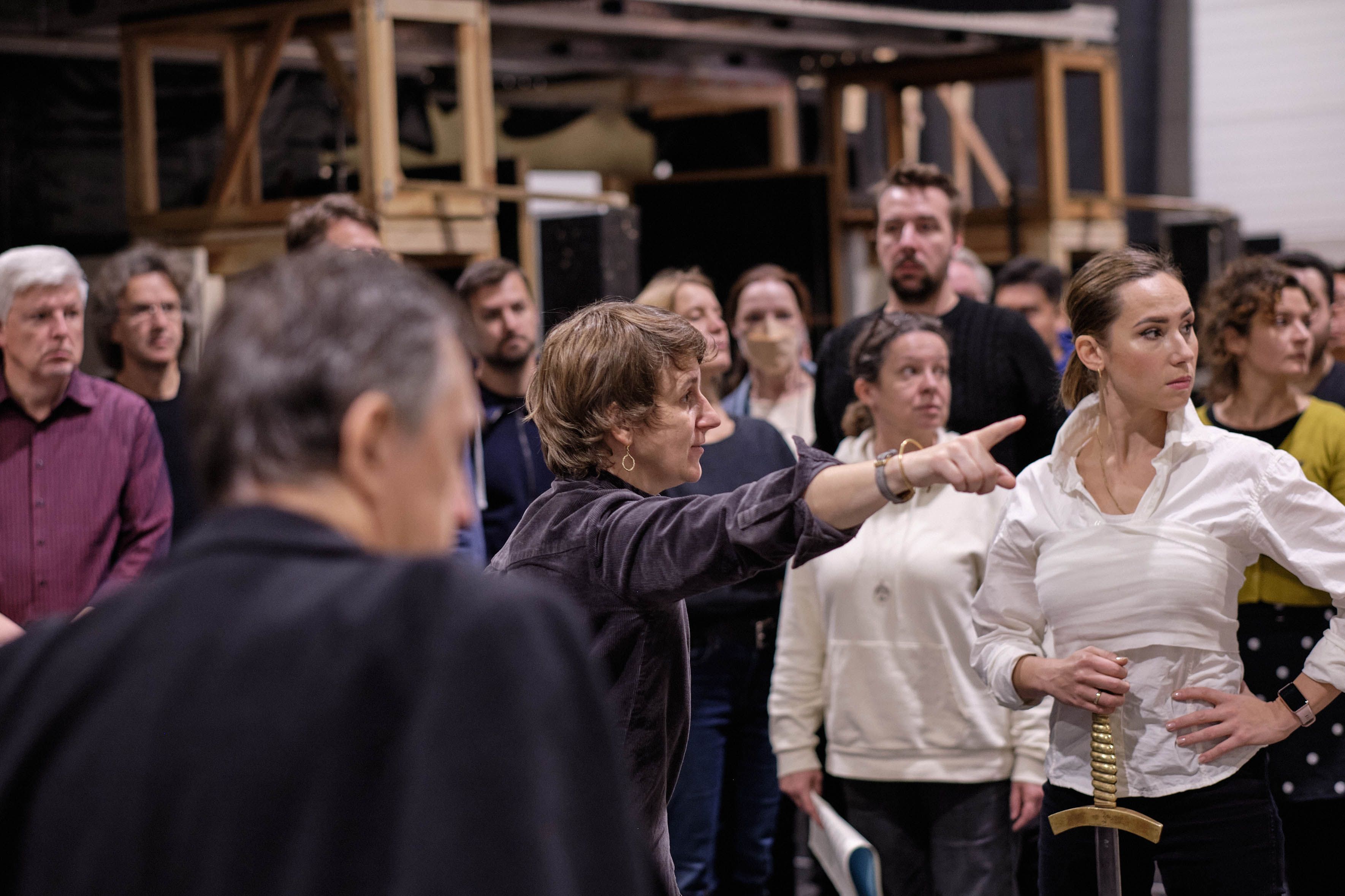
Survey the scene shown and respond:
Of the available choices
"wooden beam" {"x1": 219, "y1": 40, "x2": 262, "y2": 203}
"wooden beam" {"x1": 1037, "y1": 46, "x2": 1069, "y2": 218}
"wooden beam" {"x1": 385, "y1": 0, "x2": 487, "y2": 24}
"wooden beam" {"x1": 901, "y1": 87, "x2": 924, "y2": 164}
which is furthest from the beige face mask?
"wooden beam" {"x1": 901, "y1": 87, "x2": 924, "y2": 164}

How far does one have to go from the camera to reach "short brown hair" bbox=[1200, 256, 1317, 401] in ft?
10.6

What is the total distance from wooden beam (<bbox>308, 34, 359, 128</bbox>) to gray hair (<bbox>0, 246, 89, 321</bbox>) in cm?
208

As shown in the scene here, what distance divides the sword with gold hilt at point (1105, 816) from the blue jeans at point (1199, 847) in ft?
0.12

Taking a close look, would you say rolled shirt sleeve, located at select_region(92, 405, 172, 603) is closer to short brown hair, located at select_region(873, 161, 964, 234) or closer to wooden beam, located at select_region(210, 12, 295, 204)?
short brown hair, located at select_region(873, 161, 964, 234)

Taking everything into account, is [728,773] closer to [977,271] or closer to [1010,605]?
[1010,605]

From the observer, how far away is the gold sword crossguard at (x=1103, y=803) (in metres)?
2.17

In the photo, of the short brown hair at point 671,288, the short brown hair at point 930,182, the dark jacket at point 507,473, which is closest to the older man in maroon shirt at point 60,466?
the dark jacket at point 507,473

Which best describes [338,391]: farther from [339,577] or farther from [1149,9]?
[1149,9]

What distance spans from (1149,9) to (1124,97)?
599mm

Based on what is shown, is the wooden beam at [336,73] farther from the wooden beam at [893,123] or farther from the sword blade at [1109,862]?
the sword blade at [1109,862]

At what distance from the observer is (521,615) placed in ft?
3.12

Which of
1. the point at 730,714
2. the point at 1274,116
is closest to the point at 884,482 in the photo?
the point at 730,714

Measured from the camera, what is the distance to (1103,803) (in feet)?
7.25

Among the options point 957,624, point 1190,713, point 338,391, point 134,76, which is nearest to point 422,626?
point 338,391
